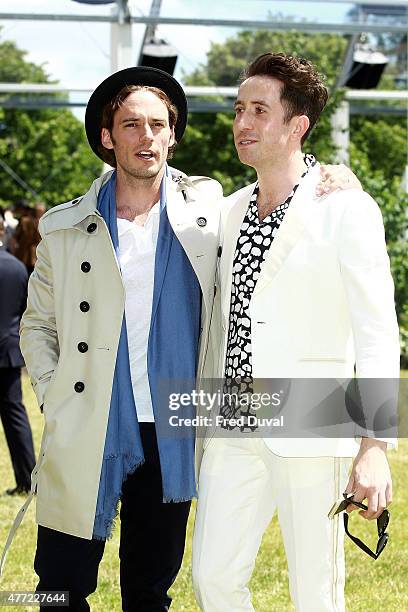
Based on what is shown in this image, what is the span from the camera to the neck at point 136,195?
397 cm

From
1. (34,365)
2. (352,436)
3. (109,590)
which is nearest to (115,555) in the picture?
(109,590)

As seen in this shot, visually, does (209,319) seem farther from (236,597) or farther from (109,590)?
(109,590)

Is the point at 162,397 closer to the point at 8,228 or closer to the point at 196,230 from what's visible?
the point at 196,230

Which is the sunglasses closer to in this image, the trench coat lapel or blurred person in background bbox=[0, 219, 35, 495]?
the trench coat lapel

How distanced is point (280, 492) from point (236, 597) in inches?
14.4

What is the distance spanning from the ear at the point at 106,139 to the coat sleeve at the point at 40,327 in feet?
1.40

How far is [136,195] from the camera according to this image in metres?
3.99

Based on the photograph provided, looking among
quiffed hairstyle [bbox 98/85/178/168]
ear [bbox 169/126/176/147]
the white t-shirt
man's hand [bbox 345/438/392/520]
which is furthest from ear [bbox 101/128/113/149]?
man's hand [bbox 345/438/392/520]

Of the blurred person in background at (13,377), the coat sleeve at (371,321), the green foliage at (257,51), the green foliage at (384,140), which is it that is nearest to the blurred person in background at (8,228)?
the green foliage at (257,51)

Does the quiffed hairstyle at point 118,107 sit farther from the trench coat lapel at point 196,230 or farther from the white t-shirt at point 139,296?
the white t-shirt at point 139,296

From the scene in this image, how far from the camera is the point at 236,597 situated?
140 inches

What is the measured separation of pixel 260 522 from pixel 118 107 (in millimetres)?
1543

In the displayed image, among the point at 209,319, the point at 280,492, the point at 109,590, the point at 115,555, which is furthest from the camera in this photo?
the point at 115,555

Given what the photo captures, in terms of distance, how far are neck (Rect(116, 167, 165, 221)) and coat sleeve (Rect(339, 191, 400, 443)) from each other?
2.74 ft
